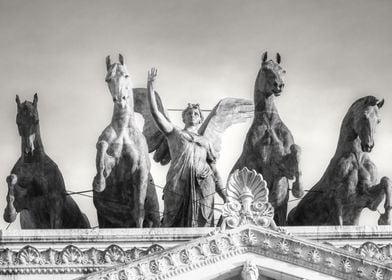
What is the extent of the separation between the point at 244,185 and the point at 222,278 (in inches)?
77.7

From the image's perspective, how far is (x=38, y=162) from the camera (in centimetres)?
Answer: 4550

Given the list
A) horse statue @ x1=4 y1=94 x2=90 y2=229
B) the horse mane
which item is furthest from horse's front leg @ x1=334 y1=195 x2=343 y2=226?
horse statue @ x1=4 y1=94 x2=90 y2=229

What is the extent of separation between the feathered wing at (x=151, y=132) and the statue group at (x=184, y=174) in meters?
→ 1.63

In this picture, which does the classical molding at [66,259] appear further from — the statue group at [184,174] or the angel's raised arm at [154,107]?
the angel's raised arm at [154,107]

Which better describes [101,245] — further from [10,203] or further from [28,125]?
[28,125]

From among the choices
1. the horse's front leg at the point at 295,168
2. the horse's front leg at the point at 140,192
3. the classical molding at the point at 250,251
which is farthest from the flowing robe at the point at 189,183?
the classical molding at the point at 250,251

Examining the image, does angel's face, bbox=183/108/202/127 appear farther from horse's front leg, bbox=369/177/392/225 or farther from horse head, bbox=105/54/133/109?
horse's front leg, bbox=369/177/392/225

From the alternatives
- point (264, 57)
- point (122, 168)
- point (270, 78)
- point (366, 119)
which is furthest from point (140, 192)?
point (366, 119)

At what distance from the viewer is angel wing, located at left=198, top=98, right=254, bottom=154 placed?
155 feet

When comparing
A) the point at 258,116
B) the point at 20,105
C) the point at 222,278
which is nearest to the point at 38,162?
the point at 20,105

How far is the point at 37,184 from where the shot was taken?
45344 mm

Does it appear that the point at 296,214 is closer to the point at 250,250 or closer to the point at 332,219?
the point at 332,219

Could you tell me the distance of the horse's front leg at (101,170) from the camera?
44.6m

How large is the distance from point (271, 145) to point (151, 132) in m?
3.62
